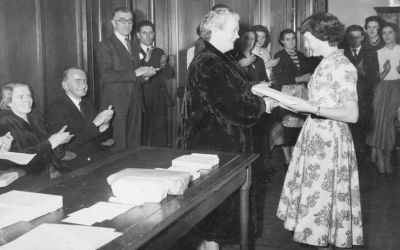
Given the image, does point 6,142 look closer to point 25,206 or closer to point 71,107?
point 71,107

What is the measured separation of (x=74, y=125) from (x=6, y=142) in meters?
0.81

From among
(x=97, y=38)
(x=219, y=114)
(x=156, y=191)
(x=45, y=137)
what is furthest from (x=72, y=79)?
(x=156, y=191)

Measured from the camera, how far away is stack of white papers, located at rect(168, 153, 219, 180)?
228cm

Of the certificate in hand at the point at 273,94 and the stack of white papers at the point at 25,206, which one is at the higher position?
the certificate in hand at the point at 273,94

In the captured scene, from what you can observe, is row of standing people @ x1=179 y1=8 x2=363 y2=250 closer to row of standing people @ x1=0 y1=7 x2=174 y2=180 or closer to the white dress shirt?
row of standing people @ x1=0 y1=7 x2=174 y2=180

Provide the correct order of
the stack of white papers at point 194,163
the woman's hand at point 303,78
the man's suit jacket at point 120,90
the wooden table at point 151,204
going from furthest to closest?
the woman's hand at point 303,78
the man's suit jacket at point 120,90
the stack of white papers at point 194,163
the wooden table at point 151,204

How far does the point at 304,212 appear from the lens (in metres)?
3.16

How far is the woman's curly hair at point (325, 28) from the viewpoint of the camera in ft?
10.2

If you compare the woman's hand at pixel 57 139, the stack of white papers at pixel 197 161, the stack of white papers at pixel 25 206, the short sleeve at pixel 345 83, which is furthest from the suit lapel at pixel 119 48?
the stack of white papers at pixel 25 206

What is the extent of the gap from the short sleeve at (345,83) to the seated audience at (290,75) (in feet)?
8.91

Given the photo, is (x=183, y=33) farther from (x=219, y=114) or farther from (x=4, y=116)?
(x=219, y=114)

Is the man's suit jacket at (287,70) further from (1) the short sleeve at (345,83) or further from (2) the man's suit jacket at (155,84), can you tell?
(1) the short sleeve at (345,83)

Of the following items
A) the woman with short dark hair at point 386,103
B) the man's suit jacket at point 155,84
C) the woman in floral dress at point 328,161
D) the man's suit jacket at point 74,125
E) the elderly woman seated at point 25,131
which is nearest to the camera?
the woman in floral dress at point 328,161

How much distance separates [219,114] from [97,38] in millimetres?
2992
